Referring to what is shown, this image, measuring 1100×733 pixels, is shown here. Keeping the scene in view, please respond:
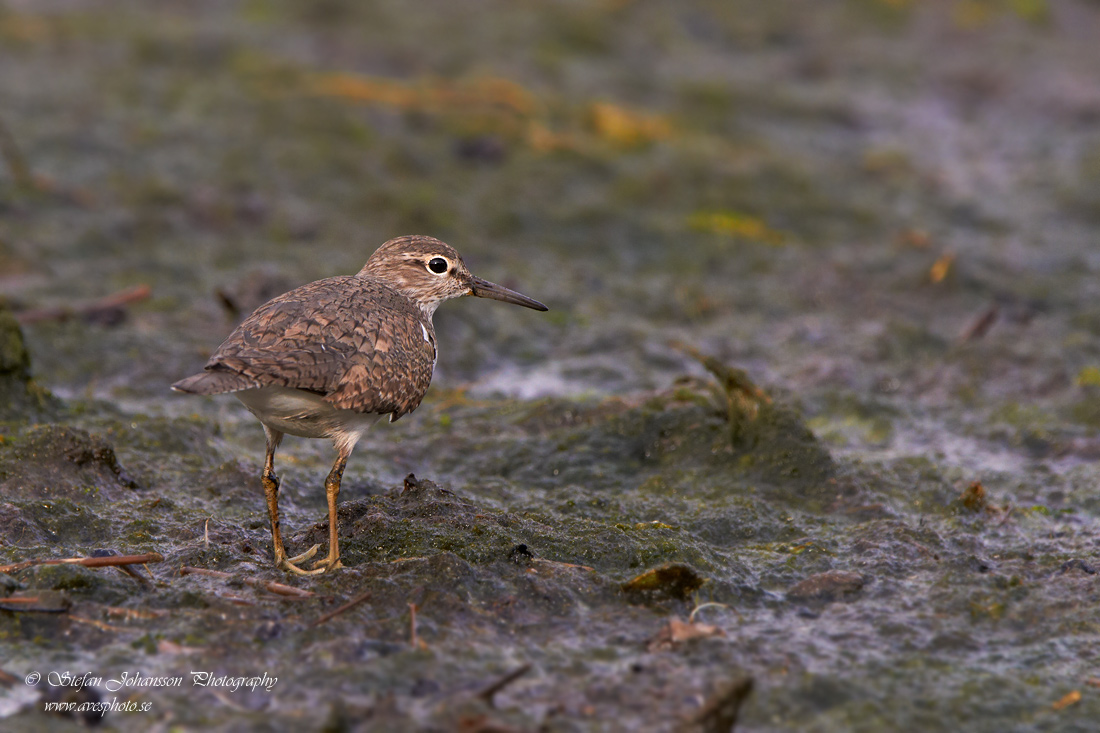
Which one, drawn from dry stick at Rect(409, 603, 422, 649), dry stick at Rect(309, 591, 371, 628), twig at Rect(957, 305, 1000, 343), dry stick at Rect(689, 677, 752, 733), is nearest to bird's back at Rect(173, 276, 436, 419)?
dry stick at Rect(309, 591, 371, 628)

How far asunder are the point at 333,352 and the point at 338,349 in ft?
0.16

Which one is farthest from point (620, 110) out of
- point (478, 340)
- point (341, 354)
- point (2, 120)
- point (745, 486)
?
point (341, 354)

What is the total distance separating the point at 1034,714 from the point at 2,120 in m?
11.4

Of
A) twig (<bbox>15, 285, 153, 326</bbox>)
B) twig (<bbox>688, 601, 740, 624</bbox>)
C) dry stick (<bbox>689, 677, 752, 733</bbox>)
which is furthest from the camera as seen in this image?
twig (<bbox>15, 285, 153, 326</bbox>)

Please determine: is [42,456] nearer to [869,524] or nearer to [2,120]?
[869,524]

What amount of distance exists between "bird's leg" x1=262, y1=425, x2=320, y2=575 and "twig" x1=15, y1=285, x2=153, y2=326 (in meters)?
3.23

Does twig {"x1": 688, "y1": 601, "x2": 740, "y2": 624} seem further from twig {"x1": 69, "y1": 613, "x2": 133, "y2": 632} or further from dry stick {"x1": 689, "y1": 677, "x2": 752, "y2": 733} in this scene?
twig {"x1": 69, "y1": 613, "x2": 133, "y2": 632}

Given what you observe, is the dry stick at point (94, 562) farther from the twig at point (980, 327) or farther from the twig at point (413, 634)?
the twig at point (980, 327)

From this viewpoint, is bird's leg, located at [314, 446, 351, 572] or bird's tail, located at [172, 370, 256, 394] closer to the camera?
bird's tail, located at [172, 370, 256, 394]

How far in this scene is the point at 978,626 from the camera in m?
5.23

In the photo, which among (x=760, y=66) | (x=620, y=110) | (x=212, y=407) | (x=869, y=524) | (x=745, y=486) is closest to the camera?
(x=869, y=524)

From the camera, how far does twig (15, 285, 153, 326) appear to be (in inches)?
332

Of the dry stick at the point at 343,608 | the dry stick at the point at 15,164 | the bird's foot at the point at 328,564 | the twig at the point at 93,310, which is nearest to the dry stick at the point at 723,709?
the dry stick at the point at 343,608

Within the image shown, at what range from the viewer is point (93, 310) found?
873 centimetres
